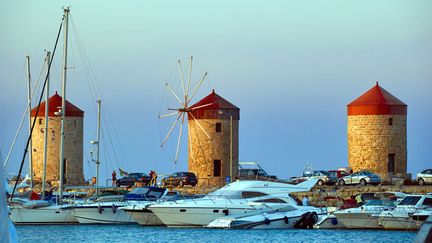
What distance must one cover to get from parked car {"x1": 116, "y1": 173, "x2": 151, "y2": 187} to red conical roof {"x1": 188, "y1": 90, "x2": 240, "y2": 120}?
550cm

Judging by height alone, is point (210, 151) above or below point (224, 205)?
above

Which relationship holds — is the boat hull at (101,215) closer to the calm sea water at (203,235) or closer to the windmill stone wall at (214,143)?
the calm sea water at (203,235)

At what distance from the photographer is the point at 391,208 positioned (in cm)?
3172

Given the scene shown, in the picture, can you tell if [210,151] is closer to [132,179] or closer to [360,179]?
[132,179]

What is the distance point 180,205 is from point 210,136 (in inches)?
884

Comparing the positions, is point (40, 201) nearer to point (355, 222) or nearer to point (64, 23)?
point (64, 23)

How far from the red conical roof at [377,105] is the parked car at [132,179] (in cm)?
1114

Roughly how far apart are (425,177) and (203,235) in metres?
17.4

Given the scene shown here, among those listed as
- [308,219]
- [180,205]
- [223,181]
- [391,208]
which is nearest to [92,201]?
[180,205]

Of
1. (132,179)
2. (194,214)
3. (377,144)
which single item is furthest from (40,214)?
(377,144)

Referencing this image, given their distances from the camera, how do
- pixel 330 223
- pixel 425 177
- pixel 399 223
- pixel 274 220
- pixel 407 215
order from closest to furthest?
pixel 407 215
pixel 399 223
pixel 274 220
pixel 330 223
pixel 425 177

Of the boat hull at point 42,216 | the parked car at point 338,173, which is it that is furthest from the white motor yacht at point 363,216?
the parked car at point 338,173

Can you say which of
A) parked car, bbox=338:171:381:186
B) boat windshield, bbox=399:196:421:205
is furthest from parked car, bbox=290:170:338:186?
boat windshield, bbox=399:196:421:205

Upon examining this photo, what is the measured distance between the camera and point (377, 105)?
177 feet
